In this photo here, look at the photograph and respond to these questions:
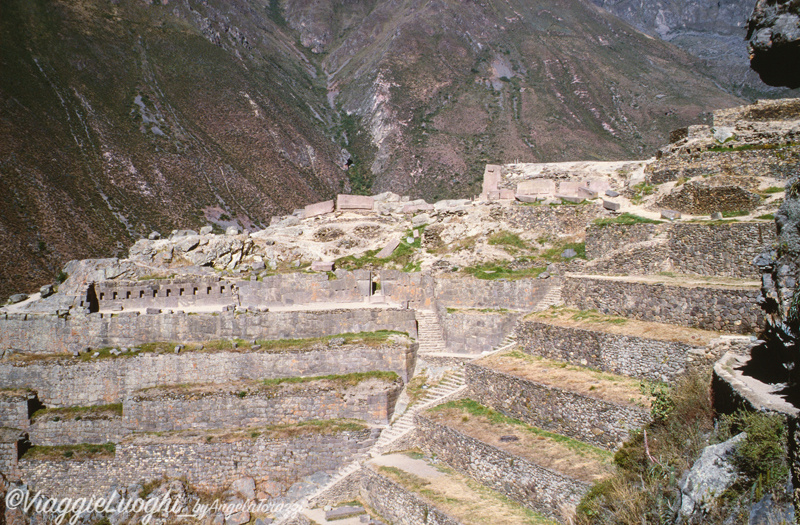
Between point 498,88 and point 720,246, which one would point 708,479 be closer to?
point 720,246

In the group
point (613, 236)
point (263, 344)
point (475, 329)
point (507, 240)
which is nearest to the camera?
point (613, 236)

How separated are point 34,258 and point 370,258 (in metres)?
36.1

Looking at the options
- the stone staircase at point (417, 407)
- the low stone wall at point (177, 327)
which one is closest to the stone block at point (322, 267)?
the low stone wall at point (177, 327)

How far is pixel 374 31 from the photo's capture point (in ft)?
394

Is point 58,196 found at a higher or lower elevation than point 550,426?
higher

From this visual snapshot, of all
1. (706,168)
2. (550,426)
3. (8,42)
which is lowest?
(550,426)

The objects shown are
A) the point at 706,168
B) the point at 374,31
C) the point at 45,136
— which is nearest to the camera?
the point at 706,168

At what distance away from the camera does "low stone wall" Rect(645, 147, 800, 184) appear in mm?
22219

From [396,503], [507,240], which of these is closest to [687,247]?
[507,240]

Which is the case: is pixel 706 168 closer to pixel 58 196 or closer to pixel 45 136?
pixel 58 196

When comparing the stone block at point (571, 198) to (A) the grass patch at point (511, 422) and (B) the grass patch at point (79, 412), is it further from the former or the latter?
(B) the grass patch at point (79, 412)

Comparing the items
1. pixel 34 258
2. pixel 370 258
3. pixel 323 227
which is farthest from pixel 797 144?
pixel 34 258

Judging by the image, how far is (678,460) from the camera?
1118 centimetres

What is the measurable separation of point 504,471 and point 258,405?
999 centimetres
